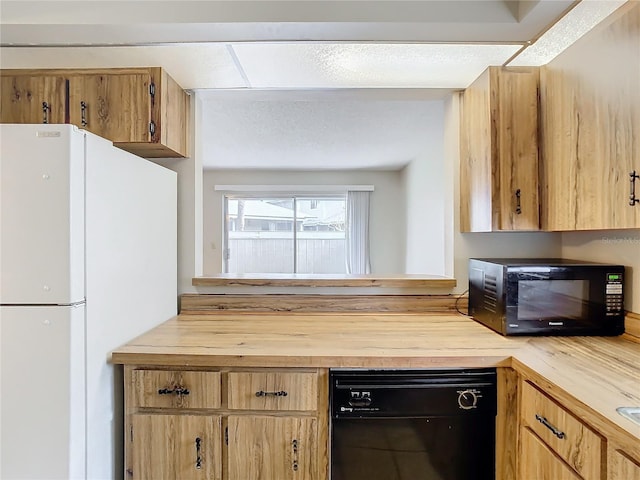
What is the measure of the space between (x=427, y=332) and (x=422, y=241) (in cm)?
288

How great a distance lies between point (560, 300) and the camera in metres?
1.54

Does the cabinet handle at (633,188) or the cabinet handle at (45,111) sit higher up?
the cabinet handle at (45,111)

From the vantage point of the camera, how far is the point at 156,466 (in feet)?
4.31

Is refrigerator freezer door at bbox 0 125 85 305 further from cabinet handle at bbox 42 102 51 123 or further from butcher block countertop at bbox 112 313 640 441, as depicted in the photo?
cabinet handle at bbox 42 102 51 123

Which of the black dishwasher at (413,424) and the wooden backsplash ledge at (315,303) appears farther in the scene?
the wooden backsplash ledge at (315,303)

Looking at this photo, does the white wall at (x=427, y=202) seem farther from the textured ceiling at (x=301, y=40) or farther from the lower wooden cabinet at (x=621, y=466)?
the lower wooden cabinet at (x=621, y=466)

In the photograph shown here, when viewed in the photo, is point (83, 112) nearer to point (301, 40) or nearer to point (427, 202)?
point (301, 40)

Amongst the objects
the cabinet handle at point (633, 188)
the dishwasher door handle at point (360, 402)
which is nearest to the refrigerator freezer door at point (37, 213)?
the dishwasher door handle at point (360, 402)

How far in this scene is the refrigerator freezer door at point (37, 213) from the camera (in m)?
1.11

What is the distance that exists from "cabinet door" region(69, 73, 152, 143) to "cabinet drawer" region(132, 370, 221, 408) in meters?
1.04

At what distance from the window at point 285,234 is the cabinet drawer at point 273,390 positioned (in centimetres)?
451

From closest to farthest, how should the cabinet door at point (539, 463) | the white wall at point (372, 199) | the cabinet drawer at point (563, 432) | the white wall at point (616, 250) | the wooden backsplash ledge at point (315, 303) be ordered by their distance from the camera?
the cabinet drawer at point (563, 432), the cabinet door at point (539, 463), the white wall at point (616, 250), the wooden backsplash ledge at point (315, 303), the white wall at point (372, 199)

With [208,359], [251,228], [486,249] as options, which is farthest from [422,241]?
[208,359]

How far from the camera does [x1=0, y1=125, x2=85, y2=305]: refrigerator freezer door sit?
111 centimetres
